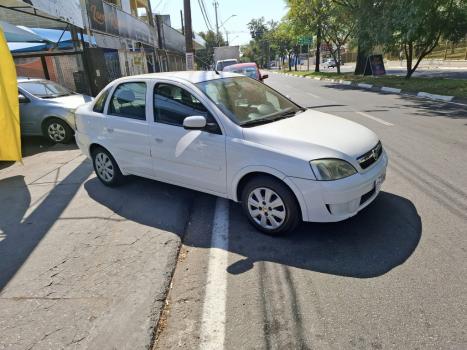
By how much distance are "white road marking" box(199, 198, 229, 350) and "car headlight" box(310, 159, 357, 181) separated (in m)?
1.19

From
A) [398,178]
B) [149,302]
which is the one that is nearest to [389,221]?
[398,178]

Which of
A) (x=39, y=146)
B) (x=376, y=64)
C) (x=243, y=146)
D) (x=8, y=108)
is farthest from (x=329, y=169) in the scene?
(x=376, y=64)

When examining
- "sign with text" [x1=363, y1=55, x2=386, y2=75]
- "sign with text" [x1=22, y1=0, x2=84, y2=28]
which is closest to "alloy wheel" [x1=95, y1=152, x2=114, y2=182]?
"sign with text" [x1=22, y1=0, x2=84, y2=28]

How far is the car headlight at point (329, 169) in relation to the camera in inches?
138

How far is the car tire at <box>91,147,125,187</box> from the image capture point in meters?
5.53

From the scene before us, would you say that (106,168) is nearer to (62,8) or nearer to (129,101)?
(129,101)

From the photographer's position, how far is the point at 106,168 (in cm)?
564

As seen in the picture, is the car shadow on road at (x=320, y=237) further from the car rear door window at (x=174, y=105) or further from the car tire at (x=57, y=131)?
the car tire at (x=57, y=131)

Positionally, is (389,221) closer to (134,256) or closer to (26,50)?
(134,256)

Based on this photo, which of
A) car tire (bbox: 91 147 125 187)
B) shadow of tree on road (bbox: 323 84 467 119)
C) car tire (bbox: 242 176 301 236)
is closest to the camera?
car tire (bbox: 242 176 301 236)

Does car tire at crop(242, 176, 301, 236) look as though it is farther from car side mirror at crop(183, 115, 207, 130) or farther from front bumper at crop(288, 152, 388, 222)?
car side mirror at crop(183, 115, 207, 130)

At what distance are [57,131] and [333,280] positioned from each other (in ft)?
26.1

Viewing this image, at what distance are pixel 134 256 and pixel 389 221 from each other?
2.69 meters

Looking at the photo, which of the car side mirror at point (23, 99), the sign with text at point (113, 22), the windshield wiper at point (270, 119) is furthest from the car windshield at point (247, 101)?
the sign with text at point (113, 22)
